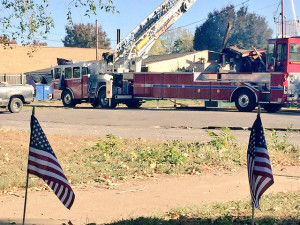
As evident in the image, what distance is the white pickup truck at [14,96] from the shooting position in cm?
2605

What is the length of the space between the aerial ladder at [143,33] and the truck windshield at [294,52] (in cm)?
886

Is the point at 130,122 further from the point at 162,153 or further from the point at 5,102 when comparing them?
the point at 162,153

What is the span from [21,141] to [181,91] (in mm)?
16861

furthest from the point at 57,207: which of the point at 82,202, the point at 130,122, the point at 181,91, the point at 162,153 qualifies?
the point at 181,91

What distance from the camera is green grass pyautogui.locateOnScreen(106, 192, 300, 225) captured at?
6926mm

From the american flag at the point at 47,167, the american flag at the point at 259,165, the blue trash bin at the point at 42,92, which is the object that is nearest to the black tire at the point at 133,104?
the blue trash bin at the point at 42,92

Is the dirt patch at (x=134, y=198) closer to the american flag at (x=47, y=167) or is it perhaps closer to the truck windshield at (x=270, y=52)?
the american flag at (x=47, y=167)

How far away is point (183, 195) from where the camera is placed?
9.12m

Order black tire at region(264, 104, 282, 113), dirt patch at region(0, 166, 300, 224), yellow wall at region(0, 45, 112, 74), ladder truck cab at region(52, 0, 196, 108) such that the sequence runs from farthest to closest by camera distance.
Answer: yellow wall at region(0, 45, 112, 74), ladder truck cab at region(52, 0, 196, 108), black tire at region(264, 104, 282, 113), dirt patch at region(0, 166, 300, 224)

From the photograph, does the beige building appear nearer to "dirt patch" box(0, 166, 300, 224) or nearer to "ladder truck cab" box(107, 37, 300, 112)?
"ladder truck cab" box(107, 37, 300, 112)

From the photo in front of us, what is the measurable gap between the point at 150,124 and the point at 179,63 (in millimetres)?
35656

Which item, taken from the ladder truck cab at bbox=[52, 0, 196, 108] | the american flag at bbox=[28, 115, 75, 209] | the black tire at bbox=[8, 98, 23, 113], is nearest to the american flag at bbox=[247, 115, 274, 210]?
the american flag at bbox=[28, 115, 75, 209]

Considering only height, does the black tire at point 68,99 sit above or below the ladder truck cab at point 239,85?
below

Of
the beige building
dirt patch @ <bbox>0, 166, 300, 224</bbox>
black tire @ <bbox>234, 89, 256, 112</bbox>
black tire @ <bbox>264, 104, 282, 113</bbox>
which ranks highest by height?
the beige building
